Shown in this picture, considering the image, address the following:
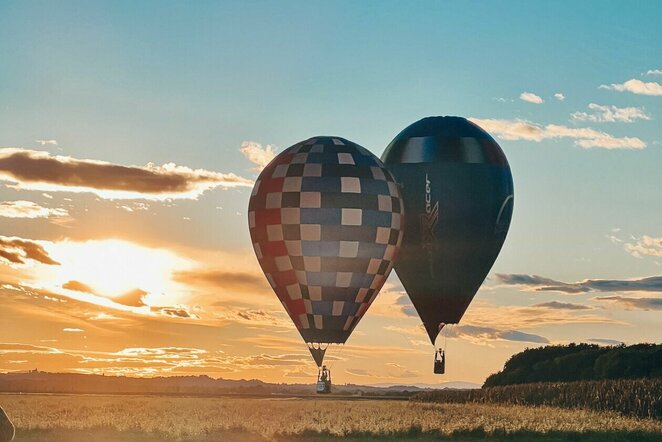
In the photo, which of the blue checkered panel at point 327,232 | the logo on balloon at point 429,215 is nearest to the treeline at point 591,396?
the logo on balloon at point 429,215

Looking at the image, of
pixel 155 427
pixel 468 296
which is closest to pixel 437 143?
pixel 468 296

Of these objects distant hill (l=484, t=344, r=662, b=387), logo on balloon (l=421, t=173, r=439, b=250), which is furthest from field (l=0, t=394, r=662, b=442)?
distant hill (l=484, t=344, r=662, b=387)

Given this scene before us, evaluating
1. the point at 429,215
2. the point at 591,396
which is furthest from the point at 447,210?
the point at 591,396

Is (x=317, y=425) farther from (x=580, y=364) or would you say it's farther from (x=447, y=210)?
(x=580, y=364)

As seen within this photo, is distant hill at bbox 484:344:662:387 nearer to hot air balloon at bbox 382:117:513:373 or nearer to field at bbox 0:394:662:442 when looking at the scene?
hot air balloon at bbox 382:117:513:373

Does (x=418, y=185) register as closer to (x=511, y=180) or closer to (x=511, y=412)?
(x=511, y=180)

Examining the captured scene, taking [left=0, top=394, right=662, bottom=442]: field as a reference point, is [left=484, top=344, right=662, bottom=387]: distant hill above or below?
above
